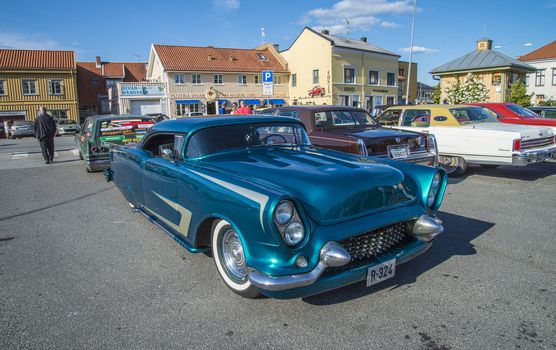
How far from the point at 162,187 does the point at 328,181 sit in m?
1.97

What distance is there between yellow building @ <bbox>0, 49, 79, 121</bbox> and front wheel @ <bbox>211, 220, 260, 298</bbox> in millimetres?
42238

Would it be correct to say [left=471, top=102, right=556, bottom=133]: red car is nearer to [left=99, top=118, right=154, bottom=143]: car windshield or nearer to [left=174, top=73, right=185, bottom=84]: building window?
[left=99, top=118, right=154, bottom=143]: car windshield

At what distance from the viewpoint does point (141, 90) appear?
36812mm

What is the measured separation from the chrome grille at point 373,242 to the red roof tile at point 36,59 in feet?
144

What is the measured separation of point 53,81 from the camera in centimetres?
3897

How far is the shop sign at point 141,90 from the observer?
36.7 meters

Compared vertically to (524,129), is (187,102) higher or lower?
higher

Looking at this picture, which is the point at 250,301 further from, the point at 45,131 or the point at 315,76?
the point at 315,76

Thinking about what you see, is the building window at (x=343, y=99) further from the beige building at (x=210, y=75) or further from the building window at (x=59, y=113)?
the building window at (x=59, y=113)

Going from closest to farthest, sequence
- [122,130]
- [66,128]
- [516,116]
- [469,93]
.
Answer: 1. [122,130]
2. [516,116]
3. [469,93]
4. [66,128]

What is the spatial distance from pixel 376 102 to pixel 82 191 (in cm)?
3818

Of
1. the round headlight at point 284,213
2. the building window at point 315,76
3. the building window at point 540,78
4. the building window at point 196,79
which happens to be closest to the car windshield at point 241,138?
the round headlight at point 284,213

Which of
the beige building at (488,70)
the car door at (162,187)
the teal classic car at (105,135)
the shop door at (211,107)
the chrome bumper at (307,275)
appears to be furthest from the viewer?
the shop door at (211,107)

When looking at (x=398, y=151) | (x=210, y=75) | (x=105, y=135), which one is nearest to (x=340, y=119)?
(x=398, y=151)
